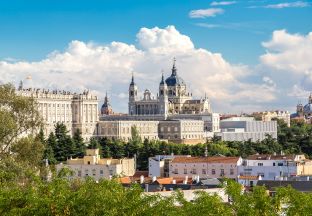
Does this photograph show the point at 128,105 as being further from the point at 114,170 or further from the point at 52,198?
the point at 52,198

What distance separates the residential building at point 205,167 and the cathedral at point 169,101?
88443 millimetres

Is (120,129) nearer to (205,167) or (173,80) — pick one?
(173,80)

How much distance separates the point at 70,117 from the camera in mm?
131000

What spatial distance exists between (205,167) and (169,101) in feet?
→ 326

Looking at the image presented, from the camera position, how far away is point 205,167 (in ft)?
218

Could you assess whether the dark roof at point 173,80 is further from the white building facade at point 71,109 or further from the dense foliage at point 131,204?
the dense foliage at point 131,204

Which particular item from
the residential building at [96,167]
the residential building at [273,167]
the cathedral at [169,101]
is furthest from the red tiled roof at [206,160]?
the cathedral at [169,101]

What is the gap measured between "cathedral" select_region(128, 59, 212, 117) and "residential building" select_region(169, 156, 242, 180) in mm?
88443

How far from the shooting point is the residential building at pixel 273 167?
209 ft

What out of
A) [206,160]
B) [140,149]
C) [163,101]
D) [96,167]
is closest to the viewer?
[96,167]

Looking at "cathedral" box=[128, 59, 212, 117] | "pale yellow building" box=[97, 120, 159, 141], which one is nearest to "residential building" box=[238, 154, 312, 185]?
"pale yellow building" box=[97, 120, 159, 141]

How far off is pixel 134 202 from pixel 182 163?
149 feet

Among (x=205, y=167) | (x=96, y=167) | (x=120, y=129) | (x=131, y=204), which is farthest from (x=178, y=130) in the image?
(x=131, y=204)

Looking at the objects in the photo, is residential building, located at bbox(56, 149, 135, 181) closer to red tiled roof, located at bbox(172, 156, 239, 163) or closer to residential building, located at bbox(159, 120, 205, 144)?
red tiled roof, located at bbox(172, 156, 239, 163)
